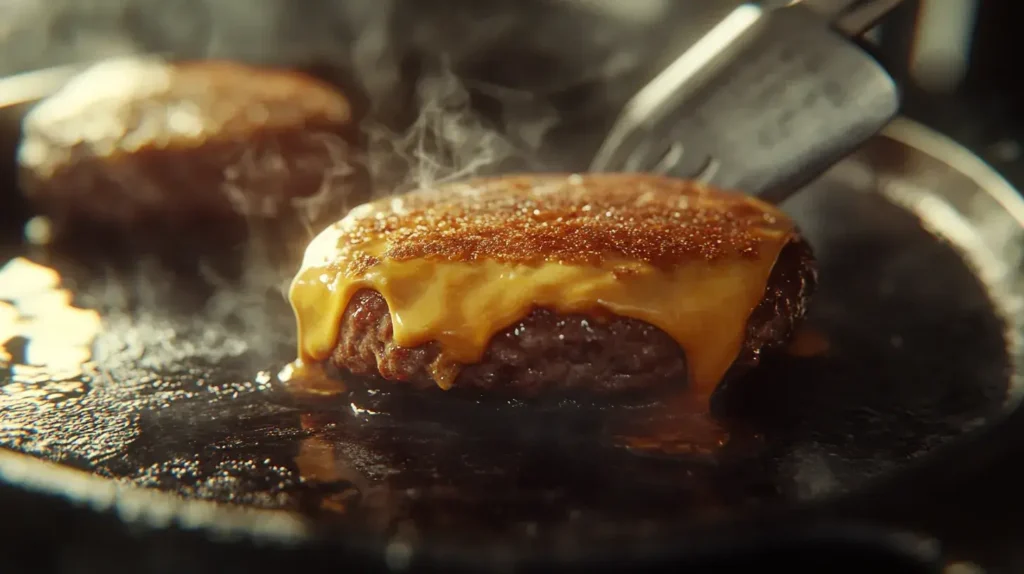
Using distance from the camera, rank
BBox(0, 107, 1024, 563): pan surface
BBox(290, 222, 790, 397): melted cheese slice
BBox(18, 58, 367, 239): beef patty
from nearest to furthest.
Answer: BBox(0, 107, 1024, 563): pan surface
BBox(290, 222, 790, 397): melted cheese slice
BBox(18, 58, 367, 239): beef patty

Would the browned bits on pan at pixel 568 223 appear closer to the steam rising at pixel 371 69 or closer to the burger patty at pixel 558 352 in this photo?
the burger patty at pixel 558 352

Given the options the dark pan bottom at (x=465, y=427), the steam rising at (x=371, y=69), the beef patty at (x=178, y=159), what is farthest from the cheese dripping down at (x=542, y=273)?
the beef patty at (x=178, y=159)

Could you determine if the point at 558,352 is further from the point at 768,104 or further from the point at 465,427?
the point at 768,104

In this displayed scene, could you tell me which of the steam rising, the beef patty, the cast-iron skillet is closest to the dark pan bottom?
the cast-iron skillet

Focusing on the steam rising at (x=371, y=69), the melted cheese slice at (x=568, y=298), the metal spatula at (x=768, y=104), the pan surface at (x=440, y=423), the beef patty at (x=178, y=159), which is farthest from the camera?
the beef patty at (x=178, y=159)

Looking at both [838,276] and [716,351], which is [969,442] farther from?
[838,276]

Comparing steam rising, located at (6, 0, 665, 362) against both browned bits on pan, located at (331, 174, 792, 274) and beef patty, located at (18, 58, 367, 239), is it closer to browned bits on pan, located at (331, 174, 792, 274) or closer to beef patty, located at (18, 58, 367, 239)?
beef patty, located at (18, 58, 367, 239)

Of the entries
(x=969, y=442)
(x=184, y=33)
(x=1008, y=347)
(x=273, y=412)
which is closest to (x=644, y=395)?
(x=969, y=442)
